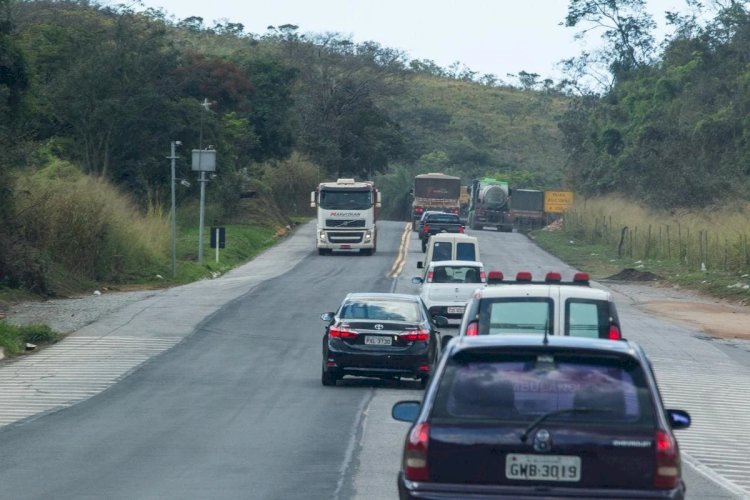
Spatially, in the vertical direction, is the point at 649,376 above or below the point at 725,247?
above

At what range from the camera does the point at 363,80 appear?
104 meters

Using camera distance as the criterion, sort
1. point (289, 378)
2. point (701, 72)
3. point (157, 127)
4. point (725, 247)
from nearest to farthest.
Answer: point (289, 378), point (725, 247), point (157, 127), point (701, 72)

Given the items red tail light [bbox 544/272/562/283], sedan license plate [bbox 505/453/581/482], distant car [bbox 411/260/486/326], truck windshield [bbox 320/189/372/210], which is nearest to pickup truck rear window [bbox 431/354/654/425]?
sedan license plate [bbox 505/453/581/482]

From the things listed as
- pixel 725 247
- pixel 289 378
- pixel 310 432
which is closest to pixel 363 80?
pixel 725 247

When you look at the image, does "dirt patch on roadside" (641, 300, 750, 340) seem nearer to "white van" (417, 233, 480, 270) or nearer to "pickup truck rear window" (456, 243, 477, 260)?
"pickup truck rear window" (456, 243, 477, 260)

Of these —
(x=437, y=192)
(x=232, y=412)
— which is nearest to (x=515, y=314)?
(x=232, y=412)

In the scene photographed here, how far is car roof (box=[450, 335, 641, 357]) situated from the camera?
764cm

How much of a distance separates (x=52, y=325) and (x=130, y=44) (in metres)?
33.0

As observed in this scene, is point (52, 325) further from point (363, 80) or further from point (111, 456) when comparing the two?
point (363, 80)

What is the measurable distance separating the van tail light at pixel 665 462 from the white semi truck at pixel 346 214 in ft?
165

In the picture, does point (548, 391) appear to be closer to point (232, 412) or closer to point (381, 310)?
point (232, 412)

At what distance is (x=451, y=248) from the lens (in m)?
41.7

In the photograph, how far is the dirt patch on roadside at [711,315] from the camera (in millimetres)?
33438

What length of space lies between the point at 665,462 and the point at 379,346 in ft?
44.7
